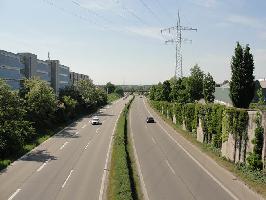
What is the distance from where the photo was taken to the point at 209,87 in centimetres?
7938

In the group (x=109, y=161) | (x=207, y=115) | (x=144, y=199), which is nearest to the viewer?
(x=144, y=199)

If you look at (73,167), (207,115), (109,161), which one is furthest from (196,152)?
(73,167)

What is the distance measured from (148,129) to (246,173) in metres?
38.2

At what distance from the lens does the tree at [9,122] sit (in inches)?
1679

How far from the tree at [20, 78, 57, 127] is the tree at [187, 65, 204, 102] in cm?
3170

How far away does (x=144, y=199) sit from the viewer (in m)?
27.2

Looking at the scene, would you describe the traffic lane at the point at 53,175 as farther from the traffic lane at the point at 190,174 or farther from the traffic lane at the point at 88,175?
the traffic lane at the point at 190,174

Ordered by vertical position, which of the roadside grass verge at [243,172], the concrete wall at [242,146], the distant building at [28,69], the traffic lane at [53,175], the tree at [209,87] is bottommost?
the traffic lane at [53,175]

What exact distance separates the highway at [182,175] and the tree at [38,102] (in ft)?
55.8

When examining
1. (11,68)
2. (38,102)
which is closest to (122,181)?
(38,102)

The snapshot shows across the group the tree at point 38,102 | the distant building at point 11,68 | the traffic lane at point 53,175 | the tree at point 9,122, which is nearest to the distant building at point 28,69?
the distant building at point 11,68

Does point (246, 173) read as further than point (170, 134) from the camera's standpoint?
No

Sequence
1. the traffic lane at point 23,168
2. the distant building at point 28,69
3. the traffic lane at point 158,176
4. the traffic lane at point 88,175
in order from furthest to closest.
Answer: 1. the distant building at point 28,69
2. the traffic lane at point 23,168
3. the traffic lane at point 88,175
4. the traffic lane at point 158,176

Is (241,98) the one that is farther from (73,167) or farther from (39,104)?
(39,104)
